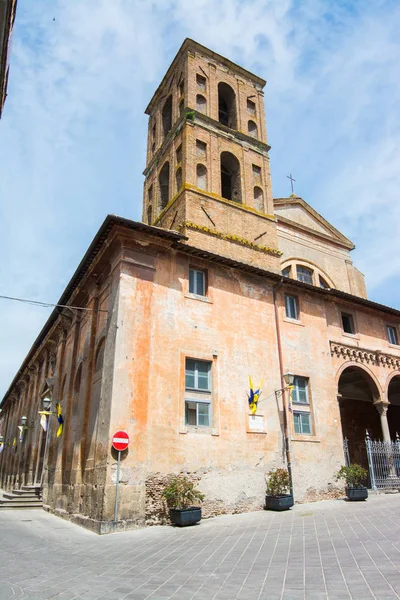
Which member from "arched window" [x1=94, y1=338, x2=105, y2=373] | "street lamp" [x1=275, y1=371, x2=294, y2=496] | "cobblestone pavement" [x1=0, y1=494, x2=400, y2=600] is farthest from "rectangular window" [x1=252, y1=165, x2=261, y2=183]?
"cobblestone pavement" [x1=0, y1=494, x2=400, y2=600]

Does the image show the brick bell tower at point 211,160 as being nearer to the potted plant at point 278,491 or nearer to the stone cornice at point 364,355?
the stone cornice at point 364,355

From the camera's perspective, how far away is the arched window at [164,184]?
23.2 meters

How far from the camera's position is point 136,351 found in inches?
490

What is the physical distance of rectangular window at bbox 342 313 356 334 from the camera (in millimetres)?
19188

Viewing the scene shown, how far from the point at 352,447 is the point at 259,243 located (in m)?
12.6

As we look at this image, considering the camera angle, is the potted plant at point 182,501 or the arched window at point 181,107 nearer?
the potted plant at point 182,501

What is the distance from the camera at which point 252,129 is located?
79.3 feet

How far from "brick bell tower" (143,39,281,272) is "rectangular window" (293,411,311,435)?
22.2 feet

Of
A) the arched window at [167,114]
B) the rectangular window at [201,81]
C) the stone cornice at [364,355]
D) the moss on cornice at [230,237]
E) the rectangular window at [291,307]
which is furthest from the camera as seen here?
the arched window at [167,114]

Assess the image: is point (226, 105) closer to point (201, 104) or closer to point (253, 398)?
point (201, 104)

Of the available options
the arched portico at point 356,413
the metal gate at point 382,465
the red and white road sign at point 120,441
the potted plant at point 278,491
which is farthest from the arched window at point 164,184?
the metal gate at point 382,465

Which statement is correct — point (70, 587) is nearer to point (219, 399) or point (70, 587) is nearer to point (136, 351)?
point (136, 351)

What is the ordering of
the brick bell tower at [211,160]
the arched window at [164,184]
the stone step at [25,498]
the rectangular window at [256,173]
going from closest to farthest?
the brick bell tower at [211,160] < the stone step at [25,498] < the rectangular window at [256,173] < the arched window at [164,184]

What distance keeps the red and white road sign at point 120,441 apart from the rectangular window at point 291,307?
27.5 ft
